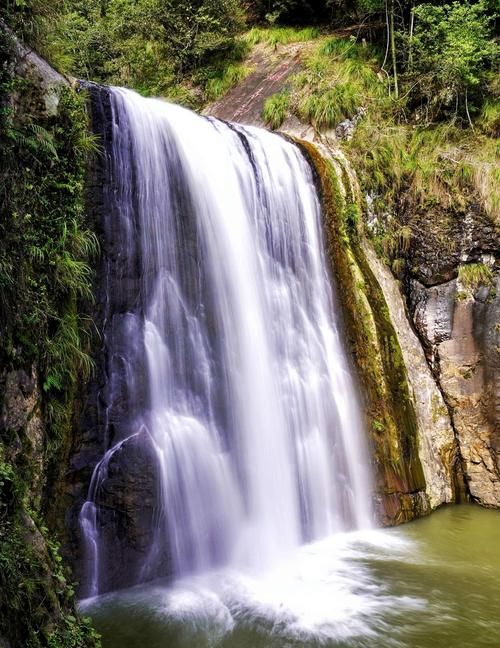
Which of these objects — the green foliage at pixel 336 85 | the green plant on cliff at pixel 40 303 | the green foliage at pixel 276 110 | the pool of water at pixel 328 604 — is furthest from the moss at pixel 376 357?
the green plant on cliff at pixel 40 303

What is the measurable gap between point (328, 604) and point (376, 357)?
3.48 metres

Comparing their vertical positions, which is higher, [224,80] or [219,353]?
[224,80]

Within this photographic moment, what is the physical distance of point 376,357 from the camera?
6957 mm

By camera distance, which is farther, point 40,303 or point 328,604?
point 328,604

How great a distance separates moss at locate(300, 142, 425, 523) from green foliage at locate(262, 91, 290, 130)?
8.43 ft

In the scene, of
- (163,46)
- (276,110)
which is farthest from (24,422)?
(163,46)

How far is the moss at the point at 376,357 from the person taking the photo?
6.49m

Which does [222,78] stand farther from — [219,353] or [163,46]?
[219,353]

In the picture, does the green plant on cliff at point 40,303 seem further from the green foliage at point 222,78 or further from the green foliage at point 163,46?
the green foliage at point 163,46

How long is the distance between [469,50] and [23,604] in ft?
33.2

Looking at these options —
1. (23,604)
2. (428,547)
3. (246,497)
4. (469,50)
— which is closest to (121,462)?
(246,497)

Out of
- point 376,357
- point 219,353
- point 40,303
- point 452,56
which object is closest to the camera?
point 40,303

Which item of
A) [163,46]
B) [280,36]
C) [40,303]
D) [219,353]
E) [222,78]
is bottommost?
[219,353]

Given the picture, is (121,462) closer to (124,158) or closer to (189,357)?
(189,357)
